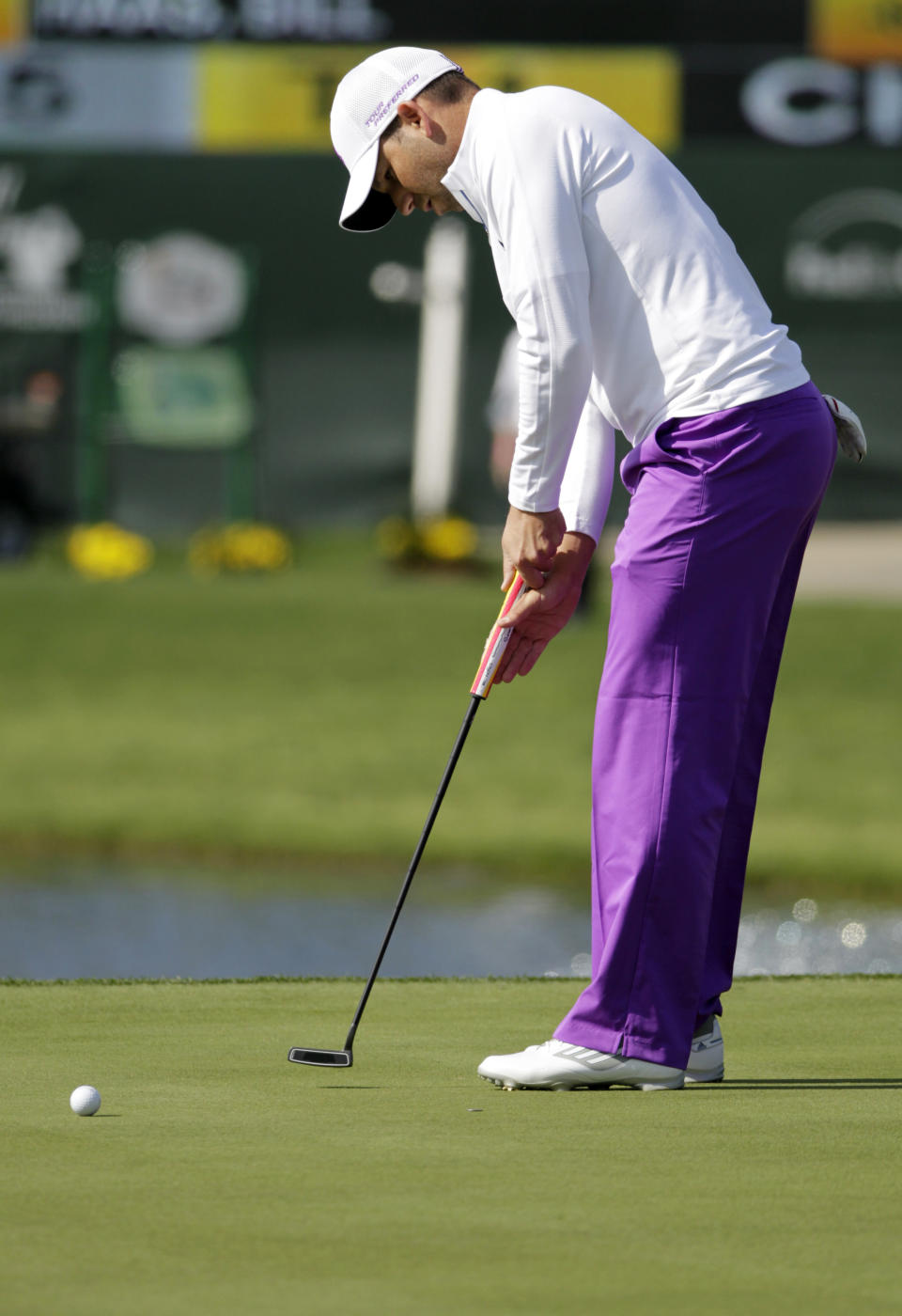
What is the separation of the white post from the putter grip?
10403 mm

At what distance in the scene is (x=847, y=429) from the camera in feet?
10.2

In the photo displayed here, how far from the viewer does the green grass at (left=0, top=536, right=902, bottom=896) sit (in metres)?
8.13

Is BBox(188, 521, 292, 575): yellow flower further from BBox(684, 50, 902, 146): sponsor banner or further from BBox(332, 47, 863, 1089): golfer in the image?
BBox(332, 47, 863, 1089): golfer

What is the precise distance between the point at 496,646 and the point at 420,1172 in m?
0.97

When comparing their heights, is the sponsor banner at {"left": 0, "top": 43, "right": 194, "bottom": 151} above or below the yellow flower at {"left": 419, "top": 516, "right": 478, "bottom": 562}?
above

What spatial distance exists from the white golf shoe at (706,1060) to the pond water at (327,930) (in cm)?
293

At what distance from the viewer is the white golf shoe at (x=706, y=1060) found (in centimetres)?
300

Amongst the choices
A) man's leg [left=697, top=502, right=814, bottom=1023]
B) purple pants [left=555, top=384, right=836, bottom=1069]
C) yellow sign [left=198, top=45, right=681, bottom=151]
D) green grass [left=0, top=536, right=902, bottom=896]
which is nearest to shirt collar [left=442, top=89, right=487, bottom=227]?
purple pants [left=555, top=384, right=836, bottom=1069]

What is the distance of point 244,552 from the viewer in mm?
12859

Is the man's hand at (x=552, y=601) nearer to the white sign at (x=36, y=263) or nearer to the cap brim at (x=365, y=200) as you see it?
the cap brim at (x=365, y=200)

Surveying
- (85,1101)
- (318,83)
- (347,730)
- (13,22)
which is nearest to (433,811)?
(85,1101)

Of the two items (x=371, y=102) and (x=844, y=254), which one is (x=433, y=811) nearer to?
(x=371, y=102)

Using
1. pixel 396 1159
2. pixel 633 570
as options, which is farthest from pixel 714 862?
pixel 396 1159

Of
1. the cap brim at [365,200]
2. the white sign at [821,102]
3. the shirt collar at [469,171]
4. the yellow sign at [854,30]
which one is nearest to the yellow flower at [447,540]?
the white sign at [821,102]
